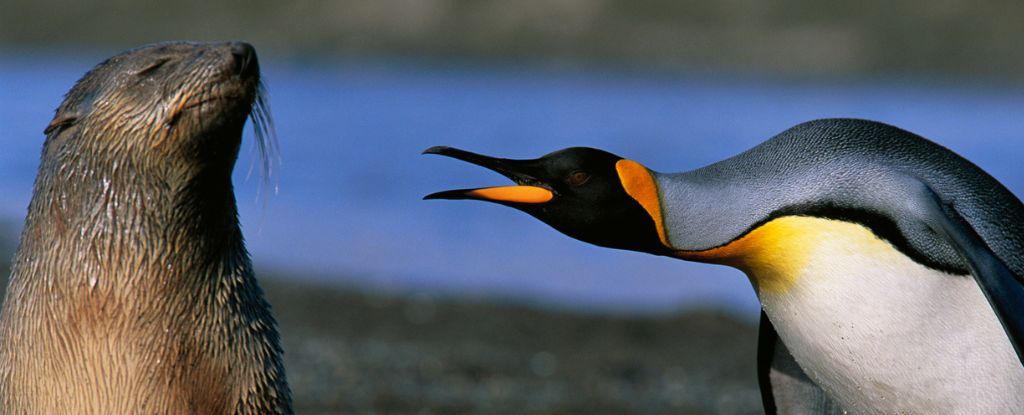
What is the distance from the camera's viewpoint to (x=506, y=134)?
2414 cm

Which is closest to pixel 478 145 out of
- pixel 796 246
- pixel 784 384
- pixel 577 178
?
pixel 784 384

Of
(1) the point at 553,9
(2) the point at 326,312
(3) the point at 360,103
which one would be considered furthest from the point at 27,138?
(1) the point at 553,9

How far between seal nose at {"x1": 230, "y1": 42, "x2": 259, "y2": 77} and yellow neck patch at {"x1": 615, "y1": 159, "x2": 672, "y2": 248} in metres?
1.17

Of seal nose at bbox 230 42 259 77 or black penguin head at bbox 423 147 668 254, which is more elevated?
seal nose at bbox 230 42 259 77

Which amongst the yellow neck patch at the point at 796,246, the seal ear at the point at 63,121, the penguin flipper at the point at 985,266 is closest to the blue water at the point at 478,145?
the seal ear at the point at 63,121

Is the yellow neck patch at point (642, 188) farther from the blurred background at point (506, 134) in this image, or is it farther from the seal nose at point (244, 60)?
the blurred background at point (506, 134)

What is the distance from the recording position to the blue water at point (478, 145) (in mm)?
12922

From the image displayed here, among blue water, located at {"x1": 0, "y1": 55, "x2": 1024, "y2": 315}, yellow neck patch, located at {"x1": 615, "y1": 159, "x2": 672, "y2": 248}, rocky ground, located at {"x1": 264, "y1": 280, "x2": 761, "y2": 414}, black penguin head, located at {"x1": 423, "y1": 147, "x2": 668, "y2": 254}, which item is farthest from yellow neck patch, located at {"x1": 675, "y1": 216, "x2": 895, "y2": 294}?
rocky ground, located at {"x1": 264, "y1": 280, "x2": 761, "y2": 414}

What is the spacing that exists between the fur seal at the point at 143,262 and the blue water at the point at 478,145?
0.31m

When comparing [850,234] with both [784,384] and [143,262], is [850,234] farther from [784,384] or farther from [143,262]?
[143,262]

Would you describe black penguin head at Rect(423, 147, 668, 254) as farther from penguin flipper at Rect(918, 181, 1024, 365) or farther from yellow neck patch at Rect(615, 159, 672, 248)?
penguin flipper at Rect(918, 181, 1024, 365)

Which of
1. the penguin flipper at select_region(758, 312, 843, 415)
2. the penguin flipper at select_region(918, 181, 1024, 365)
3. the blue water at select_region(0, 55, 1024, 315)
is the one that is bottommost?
the penguin flipper at select_region(758, 312, 843, 415)

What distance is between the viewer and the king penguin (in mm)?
4367

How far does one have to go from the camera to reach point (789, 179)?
14.8 ft
